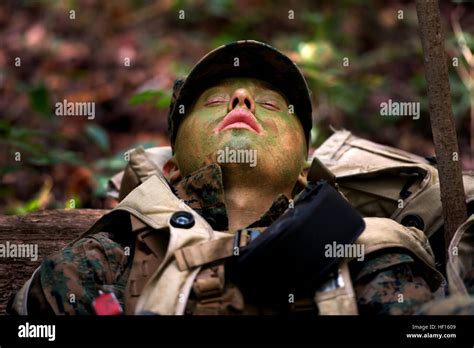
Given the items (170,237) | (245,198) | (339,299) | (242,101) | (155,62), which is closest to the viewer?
(339,299)

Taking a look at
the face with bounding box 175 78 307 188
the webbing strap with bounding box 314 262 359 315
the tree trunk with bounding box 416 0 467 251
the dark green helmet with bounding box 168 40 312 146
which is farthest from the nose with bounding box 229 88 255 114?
the webbing strap with bounding box 314 262 359 315

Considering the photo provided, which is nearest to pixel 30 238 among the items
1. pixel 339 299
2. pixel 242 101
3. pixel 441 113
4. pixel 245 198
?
pixel 245 198

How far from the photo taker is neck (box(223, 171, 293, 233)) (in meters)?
3.71

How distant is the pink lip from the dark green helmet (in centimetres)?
38

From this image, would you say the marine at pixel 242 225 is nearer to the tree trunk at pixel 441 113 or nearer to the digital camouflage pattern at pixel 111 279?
the digital camouflage pattern at pixel 111 279

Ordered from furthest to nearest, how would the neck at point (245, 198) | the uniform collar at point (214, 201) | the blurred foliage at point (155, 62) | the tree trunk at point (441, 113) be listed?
1. the blurred foliage at point (155, 62)
2. the neck at point (245, 198)
3. the uniform collar at point (214, 201)
4. the tree trunk at point (441, 113)

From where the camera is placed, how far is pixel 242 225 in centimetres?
369

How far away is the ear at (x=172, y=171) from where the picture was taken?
4.05 m

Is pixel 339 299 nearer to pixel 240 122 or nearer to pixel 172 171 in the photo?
pixel 240 122

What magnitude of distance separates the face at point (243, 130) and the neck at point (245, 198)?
0.07 metres

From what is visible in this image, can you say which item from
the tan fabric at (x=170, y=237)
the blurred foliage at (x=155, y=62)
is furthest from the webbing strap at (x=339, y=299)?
the blurred foliage at (x=155, y=62)

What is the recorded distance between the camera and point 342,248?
121 inches

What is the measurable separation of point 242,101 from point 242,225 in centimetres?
65

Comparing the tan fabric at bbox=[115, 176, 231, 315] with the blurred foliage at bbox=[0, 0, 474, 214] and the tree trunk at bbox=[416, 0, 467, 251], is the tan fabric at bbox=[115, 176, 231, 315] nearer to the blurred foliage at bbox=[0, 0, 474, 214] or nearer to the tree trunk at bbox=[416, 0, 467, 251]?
the tree trunk at bbox=[416, 0, 467, 251]
